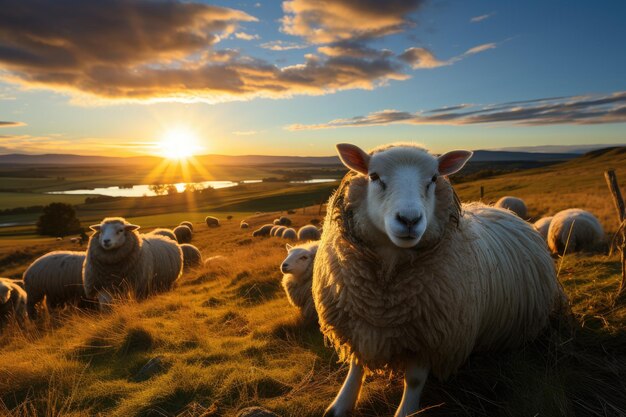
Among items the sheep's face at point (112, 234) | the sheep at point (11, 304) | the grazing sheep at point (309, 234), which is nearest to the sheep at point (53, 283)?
the sheep at point (11, 304)

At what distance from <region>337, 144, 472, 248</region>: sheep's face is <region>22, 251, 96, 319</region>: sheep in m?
10.4

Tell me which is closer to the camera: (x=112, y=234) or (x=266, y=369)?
(x=266, y=369)

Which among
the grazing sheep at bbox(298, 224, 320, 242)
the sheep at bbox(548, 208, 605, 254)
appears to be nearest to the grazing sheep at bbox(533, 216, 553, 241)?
the sheep at bbox(548, 208, 605, 254)

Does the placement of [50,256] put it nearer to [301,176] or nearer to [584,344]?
[584,344]

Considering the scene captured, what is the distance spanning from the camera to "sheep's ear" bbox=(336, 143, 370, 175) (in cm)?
317

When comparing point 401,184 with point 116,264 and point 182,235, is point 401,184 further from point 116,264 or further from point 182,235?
point 182,235

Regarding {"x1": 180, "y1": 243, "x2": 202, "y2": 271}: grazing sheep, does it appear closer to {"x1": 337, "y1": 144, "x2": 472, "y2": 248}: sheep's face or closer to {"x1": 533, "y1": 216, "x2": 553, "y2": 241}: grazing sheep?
{"x1": 533, "y1": 216, "x2": 553, "y2": 241}: grazing sheep

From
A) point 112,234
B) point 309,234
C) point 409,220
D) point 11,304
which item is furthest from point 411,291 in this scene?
point 309,234

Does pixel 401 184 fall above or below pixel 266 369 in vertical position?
above

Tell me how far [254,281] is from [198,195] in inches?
3614

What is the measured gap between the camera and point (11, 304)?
8.89 metres

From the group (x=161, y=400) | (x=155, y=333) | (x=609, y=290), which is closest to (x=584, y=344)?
(x=609, y=290)

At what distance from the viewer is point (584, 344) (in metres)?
3.45

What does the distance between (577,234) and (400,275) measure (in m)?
9.20
